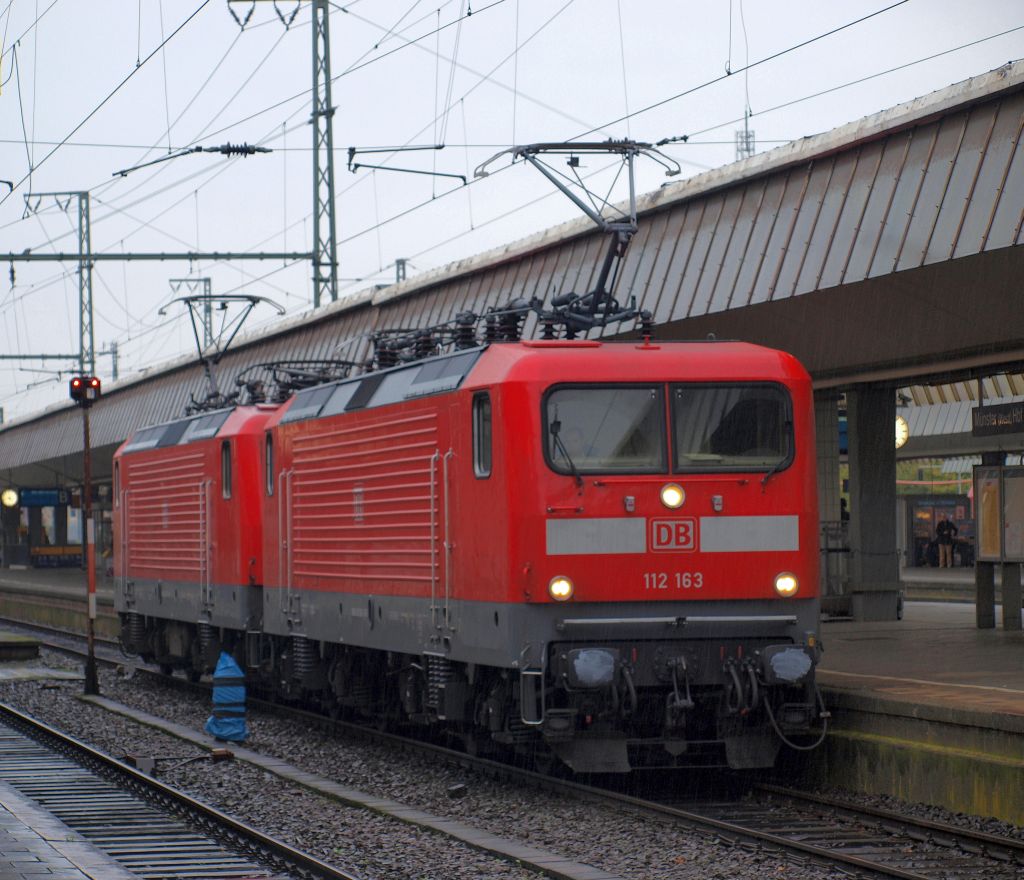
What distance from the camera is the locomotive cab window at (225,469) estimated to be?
20812 mm

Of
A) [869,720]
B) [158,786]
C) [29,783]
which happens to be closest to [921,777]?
[869,720]

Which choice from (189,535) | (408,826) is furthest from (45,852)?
(189,535)

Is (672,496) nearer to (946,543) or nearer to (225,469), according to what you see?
(225,469)

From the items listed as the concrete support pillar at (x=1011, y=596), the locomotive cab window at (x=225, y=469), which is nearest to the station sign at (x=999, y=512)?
the concrete support pillar at (x=1011, y=596)

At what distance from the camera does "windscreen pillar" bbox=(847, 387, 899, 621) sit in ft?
72.7

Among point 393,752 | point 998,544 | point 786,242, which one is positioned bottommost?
point 393,752

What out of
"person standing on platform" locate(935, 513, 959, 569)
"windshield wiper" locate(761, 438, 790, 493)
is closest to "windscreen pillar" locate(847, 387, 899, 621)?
"windshield wiper" locate(761, 438, 790, 493)

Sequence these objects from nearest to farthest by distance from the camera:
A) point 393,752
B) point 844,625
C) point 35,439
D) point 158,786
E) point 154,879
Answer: point 154,879
point 158,786
point 393,752
point 844,625
point 35,439

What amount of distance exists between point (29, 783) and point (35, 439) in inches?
1864

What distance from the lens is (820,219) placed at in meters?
16.3

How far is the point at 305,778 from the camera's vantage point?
1424cm

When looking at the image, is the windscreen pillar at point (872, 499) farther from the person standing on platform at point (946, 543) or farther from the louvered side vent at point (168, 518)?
the person standing on platform at point (946, 543)

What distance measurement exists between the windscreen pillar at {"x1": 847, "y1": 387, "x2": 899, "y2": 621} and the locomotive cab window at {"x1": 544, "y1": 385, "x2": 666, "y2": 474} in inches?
393

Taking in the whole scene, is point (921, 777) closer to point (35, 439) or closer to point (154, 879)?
point (154, 879)
